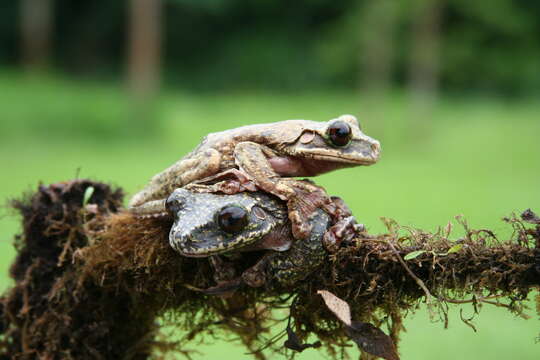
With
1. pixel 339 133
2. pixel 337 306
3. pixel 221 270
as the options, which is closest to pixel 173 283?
pixel 221 270

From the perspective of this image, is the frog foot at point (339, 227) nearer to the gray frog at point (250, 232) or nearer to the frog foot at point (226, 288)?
the gray frog at point (250, 232)

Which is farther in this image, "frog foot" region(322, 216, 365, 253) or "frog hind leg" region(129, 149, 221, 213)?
"frog hind leg" region(129, 149, 221, 213)

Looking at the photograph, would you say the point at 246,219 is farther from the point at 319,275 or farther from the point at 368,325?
the point at 368,325

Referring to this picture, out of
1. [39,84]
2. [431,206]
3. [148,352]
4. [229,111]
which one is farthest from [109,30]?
[148,352]

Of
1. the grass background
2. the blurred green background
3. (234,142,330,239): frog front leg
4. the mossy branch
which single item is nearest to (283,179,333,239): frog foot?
(234,142,330,239): frog front leg

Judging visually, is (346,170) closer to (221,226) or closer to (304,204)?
(304,204)

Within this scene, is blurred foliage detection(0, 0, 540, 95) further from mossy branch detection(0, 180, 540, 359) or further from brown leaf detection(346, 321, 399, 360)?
brown leaf detection(346, 321, 399, 360)

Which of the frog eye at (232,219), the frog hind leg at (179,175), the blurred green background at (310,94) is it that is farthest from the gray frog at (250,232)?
the blurred green background at (310,94)
